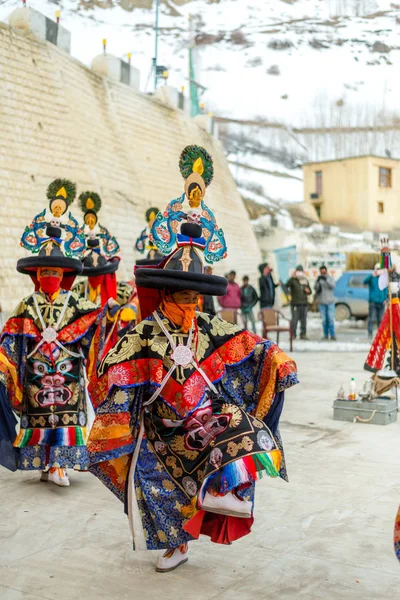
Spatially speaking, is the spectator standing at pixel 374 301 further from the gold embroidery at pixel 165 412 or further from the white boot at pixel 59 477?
the gold embroidery at pixel 165 412

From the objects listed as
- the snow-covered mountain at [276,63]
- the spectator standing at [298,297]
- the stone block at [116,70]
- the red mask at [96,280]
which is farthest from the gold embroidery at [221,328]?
the snow-covered mountain at [276,63]

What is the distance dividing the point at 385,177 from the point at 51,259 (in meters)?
36.6

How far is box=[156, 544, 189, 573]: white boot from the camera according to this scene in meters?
3.93

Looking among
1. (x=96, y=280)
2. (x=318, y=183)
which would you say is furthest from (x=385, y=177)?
(x=96, y=280)

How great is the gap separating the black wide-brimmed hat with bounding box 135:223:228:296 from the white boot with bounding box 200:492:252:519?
949 millimetres

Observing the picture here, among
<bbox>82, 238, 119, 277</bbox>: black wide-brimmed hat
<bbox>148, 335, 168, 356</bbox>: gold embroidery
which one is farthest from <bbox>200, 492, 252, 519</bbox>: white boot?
<bbox>82, 238, 119, 277</bbox>: black wide-brimmed hat

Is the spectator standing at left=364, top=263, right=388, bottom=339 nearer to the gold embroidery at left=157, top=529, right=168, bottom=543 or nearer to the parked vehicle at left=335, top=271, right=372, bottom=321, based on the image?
the parked vehicle at left=335, top=271, right=372, bottom=321

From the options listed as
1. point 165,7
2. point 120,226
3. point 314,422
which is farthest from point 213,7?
point 314,422

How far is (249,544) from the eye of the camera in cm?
431

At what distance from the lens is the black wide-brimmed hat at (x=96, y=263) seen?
829 cm

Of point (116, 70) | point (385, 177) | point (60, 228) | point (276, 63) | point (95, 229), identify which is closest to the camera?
point (60, 228)

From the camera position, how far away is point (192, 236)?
3.99m

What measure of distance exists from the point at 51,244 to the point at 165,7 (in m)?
113

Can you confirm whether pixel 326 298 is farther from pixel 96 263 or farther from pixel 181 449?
pixel 181 449
